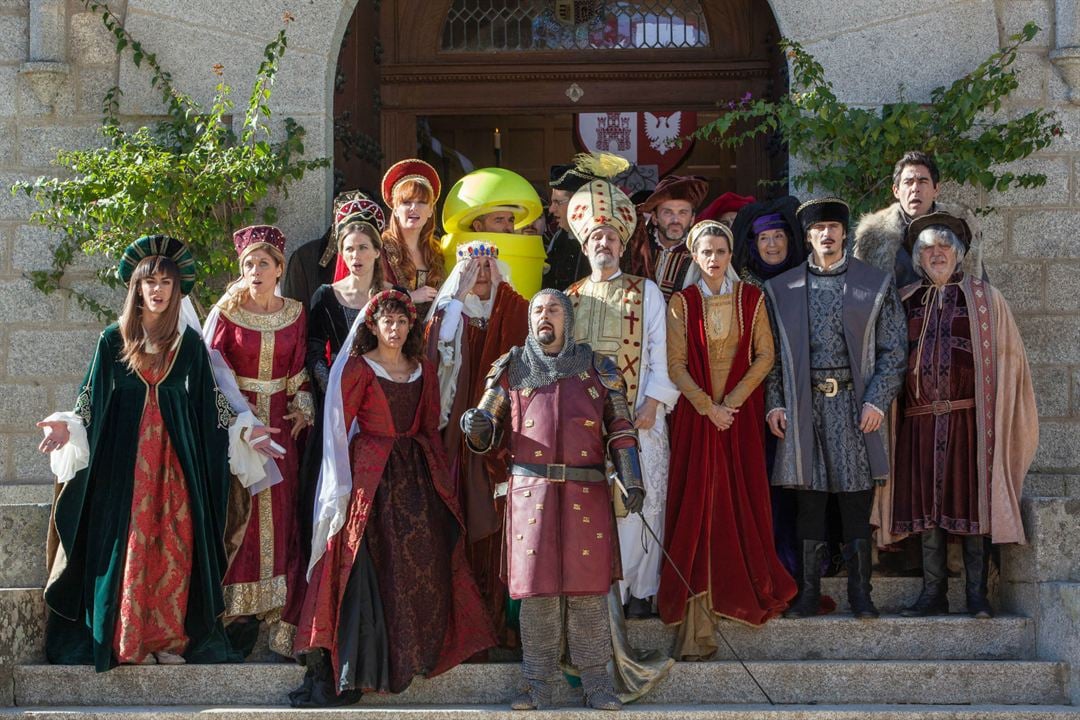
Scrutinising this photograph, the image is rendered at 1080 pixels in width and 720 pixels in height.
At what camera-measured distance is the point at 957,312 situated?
20.2 feet

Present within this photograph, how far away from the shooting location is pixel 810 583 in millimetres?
5973

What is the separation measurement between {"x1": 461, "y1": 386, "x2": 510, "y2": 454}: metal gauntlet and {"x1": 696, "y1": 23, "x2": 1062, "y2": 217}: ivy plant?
6.84 feet

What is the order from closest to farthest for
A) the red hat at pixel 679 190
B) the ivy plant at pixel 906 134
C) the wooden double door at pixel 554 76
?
the red hat at pixel 679 190 → the ivy plant at pixel 906 134 → the wooden double door at pixel 554 76

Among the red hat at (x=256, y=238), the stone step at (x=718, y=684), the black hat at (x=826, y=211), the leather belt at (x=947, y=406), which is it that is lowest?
the stone step at (x=718, y=684)

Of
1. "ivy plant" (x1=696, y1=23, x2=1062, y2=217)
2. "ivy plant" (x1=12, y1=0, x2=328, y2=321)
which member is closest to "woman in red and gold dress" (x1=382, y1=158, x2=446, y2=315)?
"ivy plant" (x1=12, y1=0, x2=328, y2=321)

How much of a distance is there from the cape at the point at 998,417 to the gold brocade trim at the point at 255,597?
8.00 feet

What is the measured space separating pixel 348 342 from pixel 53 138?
101 inches

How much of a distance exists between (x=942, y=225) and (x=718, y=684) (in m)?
2.13

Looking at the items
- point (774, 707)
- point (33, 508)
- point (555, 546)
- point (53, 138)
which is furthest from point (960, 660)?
point (53, 138)

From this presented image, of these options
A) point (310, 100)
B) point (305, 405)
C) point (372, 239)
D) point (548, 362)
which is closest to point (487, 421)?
point (548, 362)

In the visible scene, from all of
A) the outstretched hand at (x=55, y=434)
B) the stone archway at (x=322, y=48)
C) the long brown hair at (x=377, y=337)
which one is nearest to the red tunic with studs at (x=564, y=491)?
the long brown hair at (x=377, y=337)

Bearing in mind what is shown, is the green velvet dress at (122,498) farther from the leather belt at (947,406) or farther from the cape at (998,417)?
the leather belt at (947,406)

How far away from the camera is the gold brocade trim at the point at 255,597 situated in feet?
19.2

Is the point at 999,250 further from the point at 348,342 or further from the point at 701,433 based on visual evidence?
the point at 348,342
